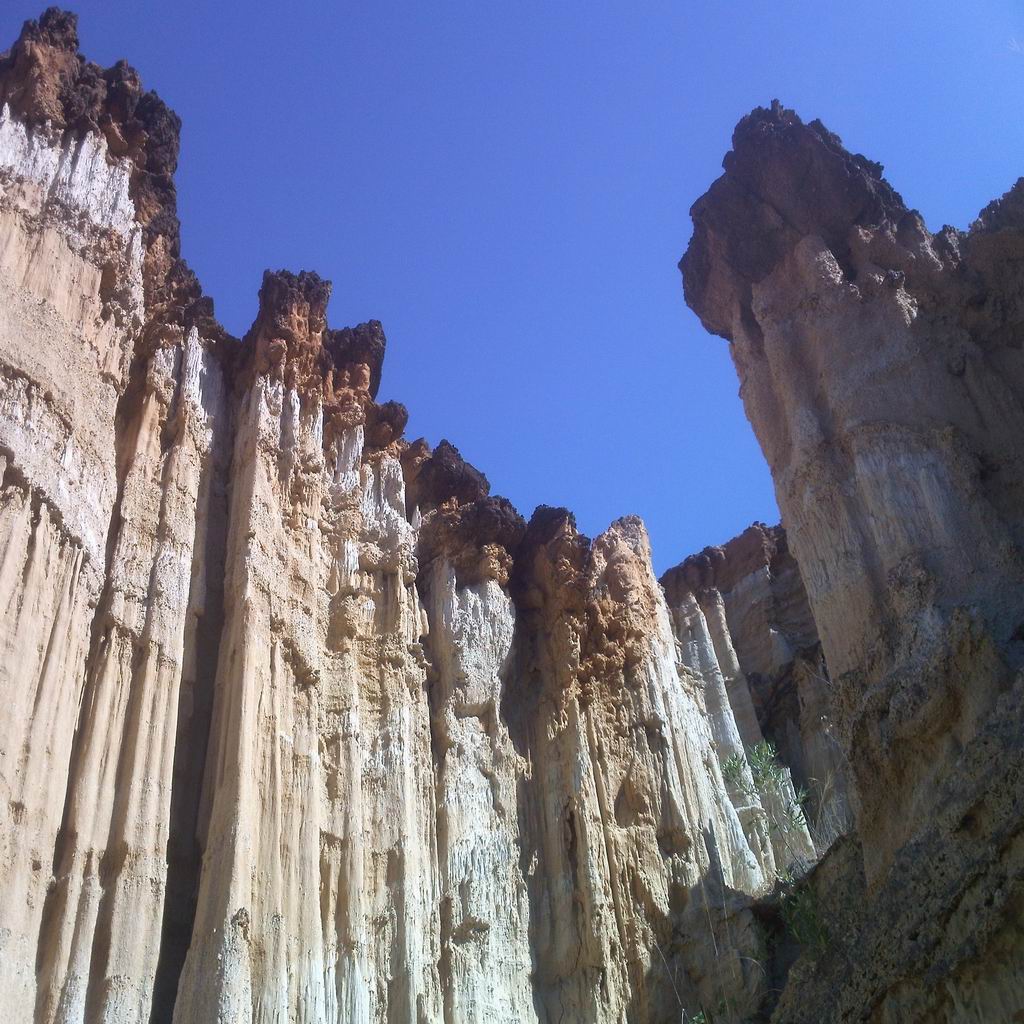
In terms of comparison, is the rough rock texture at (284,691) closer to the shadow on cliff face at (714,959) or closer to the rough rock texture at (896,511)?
the shadow on cliff face at (714,959)

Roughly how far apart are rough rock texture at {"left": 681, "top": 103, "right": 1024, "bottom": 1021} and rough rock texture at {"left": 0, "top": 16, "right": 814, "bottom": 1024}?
397cm

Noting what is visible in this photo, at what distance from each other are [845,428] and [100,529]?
10.4 m

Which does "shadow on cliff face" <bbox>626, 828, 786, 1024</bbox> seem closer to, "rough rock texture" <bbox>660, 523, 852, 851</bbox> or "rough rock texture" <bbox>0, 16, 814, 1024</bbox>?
"rough rock texture" <bbox>0, 16, 814, 1024</bbox>

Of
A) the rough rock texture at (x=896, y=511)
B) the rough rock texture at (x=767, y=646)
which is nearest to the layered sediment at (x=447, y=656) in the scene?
the rough rock texture at (x=896, y=511)

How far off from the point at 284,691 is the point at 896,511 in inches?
336

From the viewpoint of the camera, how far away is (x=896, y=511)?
16.1m

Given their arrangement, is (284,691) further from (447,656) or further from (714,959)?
(714,959)

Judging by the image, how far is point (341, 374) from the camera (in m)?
20.9

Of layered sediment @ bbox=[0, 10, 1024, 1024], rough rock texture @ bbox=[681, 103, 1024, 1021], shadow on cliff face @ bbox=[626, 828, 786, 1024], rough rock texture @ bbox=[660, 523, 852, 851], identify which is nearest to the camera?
rough rock texture @ bbox=[681, 103, 1024, 1021]

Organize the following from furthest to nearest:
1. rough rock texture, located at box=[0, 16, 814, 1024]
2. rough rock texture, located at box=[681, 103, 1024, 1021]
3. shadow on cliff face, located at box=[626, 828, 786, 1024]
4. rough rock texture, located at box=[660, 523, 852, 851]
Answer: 1. rough rock texture, located at box=[660, 523, 852, 851]
2. shadow on cliff face, located at box=[626, 828, 786, 1024]
3. rough rock texture, located at box=[0, 16, 814, 1024]
4. rough rock texture, located at box=[681, 103, 1024, 1021]

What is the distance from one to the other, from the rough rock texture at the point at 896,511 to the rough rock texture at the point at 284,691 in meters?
3.97

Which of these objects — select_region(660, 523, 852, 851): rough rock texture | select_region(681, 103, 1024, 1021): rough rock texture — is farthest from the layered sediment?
select_region(660, 523, 852, 851): rough rock texture

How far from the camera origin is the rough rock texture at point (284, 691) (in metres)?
12.6

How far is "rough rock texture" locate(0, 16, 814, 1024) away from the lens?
12.6 meters
